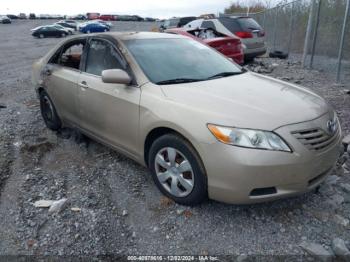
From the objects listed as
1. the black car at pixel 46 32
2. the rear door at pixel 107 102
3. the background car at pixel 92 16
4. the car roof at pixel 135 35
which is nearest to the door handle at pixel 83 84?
the rear door at pixel 107 102

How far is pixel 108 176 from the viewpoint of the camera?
3762 mm

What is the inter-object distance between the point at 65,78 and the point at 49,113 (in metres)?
1.04

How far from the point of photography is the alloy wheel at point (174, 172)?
2.91 metres

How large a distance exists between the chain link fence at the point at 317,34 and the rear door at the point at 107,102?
6.56m

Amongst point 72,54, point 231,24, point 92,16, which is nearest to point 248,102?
point 72,54

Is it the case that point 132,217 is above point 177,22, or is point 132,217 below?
below

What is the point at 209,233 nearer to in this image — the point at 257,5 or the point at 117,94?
the point at 117,94

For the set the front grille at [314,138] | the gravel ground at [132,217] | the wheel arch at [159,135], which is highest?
the front grille at [314,138]

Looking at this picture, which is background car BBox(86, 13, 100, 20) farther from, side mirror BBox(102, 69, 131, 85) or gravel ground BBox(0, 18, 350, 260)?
side mirror BBox(102, 69, 131, 85)

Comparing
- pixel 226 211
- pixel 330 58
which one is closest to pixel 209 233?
pixel 226 211

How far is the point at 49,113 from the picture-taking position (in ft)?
16.8

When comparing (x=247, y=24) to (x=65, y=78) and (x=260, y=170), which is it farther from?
(x=260, y=170)

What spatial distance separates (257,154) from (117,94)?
1655 mm

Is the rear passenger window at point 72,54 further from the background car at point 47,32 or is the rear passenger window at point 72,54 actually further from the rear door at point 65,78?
the background car at point 47,32
